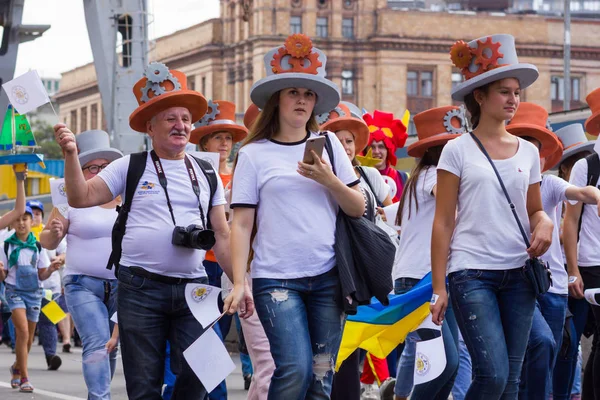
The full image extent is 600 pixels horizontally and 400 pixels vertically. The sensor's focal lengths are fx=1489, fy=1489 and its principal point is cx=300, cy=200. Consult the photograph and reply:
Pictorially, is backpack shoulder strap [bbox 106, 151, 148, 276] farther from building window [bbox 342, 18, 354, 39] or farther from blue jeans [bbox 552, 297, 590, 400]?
building window [bbox 342, 18, 354, 39]

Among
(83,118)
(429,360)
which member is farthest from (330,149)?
(83,118)

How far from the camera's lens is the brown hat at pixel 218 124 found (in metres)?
10.5

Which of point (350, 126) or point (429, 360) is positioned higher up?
point (350, 126)

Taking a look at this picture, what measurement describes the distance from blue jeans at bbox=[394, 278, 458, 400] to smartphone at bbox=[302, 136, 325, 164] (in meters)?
2.04

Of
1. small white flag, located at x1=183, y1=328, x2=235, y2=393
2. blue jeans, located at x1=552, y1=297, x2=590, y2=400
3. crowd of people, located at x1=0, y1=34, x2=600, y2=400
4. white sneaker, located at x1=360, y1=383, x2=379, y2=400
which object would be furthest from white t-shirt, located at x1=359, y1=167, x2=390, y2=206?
small white flag, located at x1=183, y1=328, x2=235, y2=393

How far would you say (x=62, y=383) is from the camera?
1347 cm

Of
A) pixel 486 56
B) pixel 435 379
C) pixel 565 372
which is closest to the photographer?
pixel 486 56

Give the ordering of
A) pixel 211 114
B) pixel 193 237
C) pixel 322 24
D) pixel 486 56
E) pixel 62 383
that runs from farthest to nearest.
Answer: pixel 322 24, pixel 62 383, pixel 211 114, pixel 193 237, pixel 486 56

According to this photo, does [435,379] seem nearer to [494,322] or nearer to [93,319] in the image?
[494,322]

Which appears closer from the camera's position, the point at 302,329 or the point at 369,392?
the point at 302,329

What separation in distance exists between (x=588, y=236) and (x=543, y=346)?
3.98 feet

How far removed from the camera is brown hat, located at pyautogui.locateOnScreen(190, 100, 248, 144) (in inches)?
414

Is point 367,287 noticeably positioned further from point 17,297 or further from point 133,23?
point 133,23

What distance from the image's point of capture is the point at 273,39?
95.9 m
